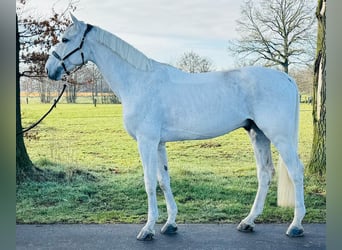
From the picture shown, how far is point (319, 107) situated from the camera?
4590 millimetres

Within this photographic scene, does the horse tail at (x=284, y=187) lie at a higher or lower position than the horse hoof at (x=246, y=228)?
higher

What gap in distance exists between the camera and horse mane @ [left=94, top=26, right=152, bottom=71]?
3.48 m

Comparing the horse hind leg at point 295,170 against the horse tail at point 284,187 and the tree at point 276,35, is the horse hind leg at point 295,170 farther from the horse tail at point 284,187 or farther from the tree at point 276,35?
the tree at point 276,35

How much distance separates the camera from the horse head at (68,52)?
134 inches

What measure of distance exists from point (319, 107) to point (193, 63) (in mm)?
1380

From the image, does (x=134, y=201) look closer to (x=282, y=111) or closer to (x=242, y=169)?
(x=242, y=169)

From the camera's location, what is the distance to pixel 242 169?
4480mm

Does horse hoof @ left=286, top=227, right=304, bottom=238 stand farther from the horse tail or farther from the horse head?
the horse head

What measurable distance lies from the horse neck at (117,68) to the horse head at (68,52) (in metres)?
0.11

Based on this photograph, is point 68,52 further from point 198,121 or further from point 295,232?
point 295,232

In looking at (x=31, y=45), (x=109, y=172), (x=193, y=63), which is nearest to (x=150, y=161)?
(x=109, y=172)

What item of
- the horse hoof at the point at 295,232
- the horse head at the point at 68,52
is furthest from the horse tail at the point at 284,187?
the horse head at the point at 68,52
